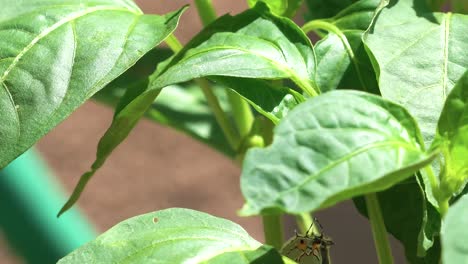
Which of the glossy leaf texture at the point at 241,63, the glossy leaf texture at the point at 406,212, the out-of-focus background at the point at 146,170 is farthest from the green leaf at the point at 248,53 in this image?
the out-of-focus background at the point at 146,170

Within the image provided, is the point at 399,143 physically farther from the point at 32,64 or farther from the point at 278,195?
the point at 32,64

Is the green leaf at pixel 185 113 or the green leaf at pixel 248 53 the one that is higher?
the green leaf at pixel 248 53

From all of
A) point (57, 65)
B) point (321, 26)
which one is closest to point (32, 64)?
point (57, 65)

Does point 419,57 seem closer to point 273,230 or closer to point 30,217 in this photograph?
point 273,230

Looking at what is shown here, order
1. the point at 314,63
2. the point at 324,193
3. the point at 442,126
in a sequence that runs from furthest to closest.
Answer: the point at 314,63 < the point at 442,126 < the point at 324,193

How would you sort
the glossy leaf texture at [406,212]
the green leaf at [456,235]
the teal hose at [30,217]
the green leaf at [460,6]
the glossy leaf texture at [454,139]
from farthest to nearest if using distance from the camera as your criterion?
1. the teal hose at [30,217]
2. the green leaf at [460,6]
3. the glossy leaf texture at [406,212]
4. the glossy leaf texture at [454,139]
5. the green leaf at [456,235]

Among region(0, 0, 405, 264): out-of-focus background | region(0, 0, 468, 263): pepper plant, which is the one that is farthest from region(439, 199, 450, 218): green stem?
region(0, 0, 405, 264): out-of-focus background

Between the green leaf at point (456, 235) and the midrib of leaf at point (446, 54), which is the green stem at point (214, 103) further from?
the green leaf at point (456, 235)
